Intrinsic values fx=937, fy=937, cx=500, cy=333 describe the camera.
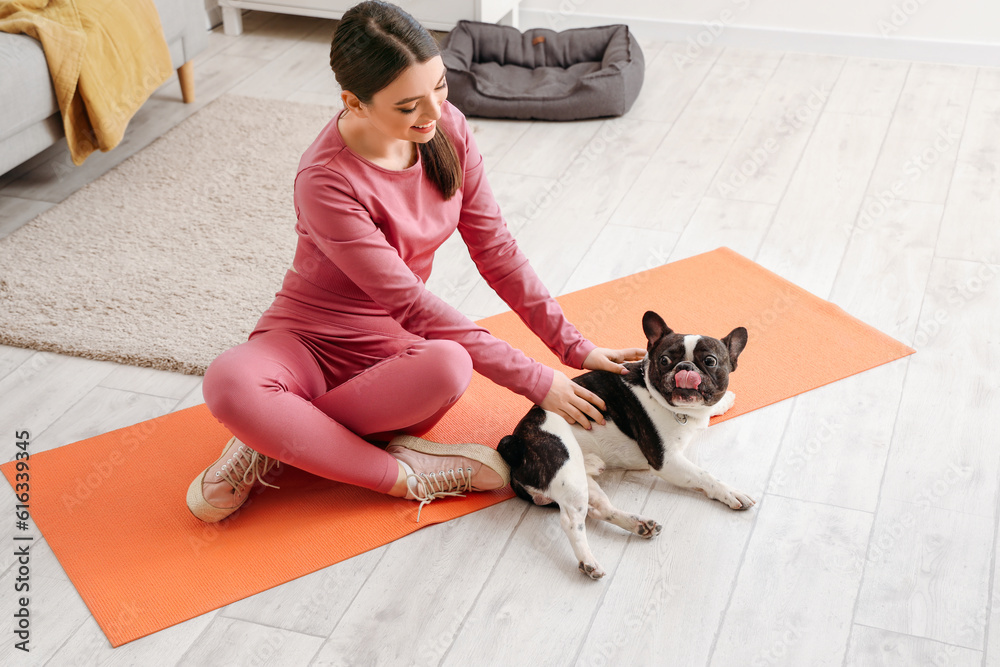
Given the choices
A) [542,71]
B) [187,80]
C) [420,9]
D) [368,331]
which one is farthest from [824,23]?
[368,331]

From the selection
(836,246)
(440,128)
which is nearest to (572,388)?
(440,128)

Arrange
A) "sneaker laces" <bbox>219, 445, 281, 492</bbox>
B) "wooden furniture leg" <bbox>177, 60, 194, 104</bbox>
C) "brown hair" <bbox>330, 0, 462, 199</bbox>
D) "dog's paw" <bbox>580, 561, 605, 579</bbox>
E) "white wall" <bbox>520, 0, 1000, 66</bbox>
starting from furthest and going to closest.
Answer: "white wall" <bbox>520, 0, 1000, 66</bbox> → "wooden furniture leg" <bbox>177, 60, 194, 104</bbox> → "sneaker laces" <bbox>219, 445, 281, 492</bbox> → "dog's paw" <bbox>580, 561, 605, 579</bbox> → "brown hair" <bbox>330, 0, 462, 199</bbox>

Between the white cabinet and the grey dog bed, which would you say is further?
the white cabinet

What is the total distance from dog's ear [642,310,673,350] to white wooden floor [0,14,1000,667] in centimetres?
27

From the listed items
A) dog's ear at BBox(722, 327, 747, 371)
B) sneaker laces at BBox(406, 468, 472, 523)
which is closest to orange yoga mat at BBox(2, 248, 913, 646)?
sneaker laces at BBox(406, 468, 472, 523)

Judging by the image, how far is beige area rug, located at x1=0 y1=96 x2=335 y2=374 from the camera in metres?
2.08

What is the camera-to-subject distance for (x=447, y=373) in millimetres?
1496

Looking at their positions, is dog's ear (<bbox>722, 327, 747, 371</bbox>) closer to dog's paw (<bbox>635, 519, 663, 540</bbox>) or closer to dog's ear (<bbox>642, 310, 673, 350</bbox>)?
dog's ear (<bbox>642, 310, 673, 350</bbox>)

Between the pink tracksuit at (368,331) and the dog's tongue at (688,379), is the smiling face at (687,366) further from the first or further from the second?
the pink tracksuit at (368,331)

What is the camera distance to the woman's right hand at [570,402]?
1.53m

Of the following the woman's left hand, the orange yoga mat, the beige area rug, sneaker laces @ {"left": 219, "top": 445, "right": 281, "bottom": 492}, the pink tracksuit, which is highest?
the pink tracksuit

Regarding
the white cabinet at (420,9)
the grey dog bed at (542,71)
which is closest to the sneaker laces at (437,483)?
the grey dog bed at (542,71)

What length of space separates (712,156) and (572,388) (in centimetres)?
160

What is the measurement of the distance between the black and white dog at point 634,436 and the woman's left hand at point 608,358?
15mm
